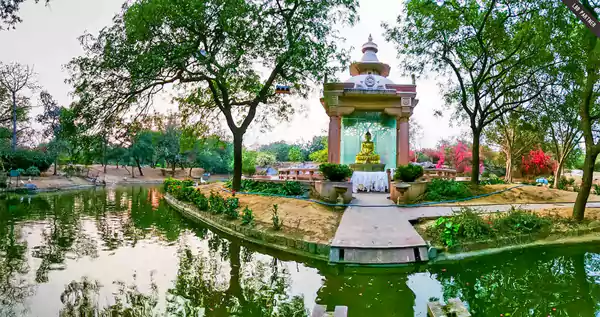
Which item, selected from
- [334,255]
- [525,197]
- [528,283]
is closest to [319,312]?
[334,255]

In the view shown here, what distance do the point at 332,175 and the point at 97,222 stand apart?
8.69 metres

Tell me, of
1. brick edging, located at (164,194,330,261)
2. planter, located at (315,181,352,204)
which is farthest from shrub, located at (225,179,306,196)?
brick edging, located at (164,194,330,261)

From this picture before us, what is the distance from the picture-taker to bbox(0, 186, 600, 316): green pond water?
201 inches

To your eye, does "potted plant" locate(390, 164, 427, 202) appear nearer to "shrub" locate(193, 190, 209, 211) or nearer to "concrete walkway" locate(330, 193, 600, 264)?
"concrete walkway" locate(330, 193, 600, 264)

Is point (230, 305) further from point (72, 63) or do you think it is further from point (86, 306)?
point (72, 63)

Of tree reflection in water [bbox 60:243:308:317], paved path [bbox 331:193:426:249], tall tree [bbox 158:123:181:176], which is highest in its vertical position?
tall tree [bbox 158:123:181:176]

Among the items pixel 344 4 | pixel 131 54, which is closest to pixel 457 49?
pixel 344 4

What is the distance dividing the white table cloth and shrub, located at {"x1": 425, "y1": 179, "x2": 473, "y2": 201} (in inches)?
96.6

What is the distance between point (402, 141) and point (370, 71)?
5242 millimetres

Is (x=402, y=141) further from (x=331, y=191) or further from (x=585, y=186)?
(x=585, y=186)

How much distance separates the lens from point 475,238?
8.12 m

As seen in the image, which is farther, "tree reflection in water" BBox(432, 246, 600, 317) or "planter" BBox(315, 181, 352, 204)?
"planter" BBox(315, 181, 352, 204)

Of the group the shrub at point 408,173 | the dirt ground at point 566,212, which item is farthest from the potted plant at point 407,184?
the dirt ground at point 566,212

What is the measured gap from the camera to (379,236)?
8.09 meters
